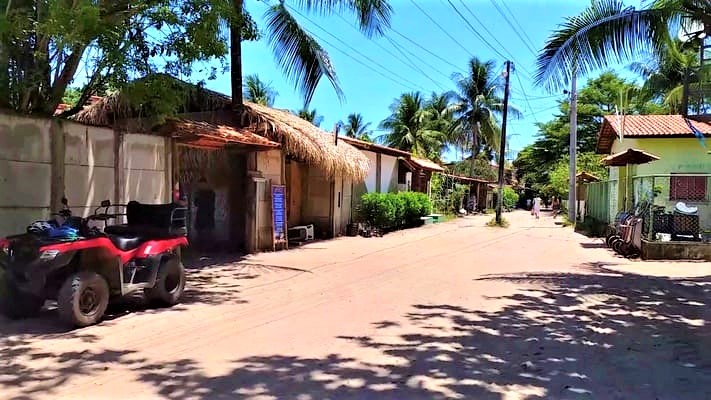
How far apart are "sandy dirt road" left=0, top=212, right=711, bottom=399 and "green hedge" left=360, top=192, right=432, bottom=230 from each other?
10.1 metres

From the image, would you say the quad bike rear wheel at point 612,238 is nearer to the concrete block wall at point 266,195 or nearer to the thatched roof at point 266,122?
the thatched roof at point 266,122

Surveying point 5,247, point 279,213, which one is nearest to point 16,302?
point 5,247

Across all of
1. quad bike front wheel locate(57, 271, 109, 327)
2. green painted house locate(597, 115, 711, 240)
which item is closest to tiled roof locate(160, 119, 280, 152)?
quad bike front wheel locate(57, 271, 109, 327)

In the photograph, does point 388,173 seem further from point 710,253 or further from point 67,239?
point 67,239

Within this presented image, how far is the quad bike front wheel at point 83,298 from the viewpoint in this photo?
652cm

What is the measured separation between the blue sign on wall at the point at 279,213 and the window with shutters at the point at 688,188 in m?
14.0

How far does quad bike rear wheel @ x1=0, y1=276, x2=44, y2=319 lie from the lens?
270 inches

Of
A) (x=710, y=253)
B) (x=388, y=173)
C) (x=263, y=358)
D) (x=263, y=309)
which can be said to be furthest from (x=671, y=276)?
(x=388, y=173)

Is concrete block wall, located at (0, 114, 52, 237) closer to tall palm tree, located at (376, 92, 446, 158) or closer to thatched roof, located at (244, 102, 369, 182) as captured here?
thatched roof, located at (244, 102, 369, 182)

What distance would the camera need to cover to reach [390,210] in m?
22.0

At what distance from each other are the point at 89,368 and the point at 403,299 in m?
4.72

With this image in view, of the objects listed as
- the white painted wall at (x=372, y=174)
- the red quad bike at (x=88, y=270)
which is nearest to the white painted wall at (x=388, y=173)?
the white painted wall at (x=372, y=174)

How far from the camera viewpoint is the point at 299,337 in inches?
253

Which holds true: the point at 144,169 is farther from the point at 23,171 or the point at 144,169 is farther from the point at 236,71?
the point at 236,71
